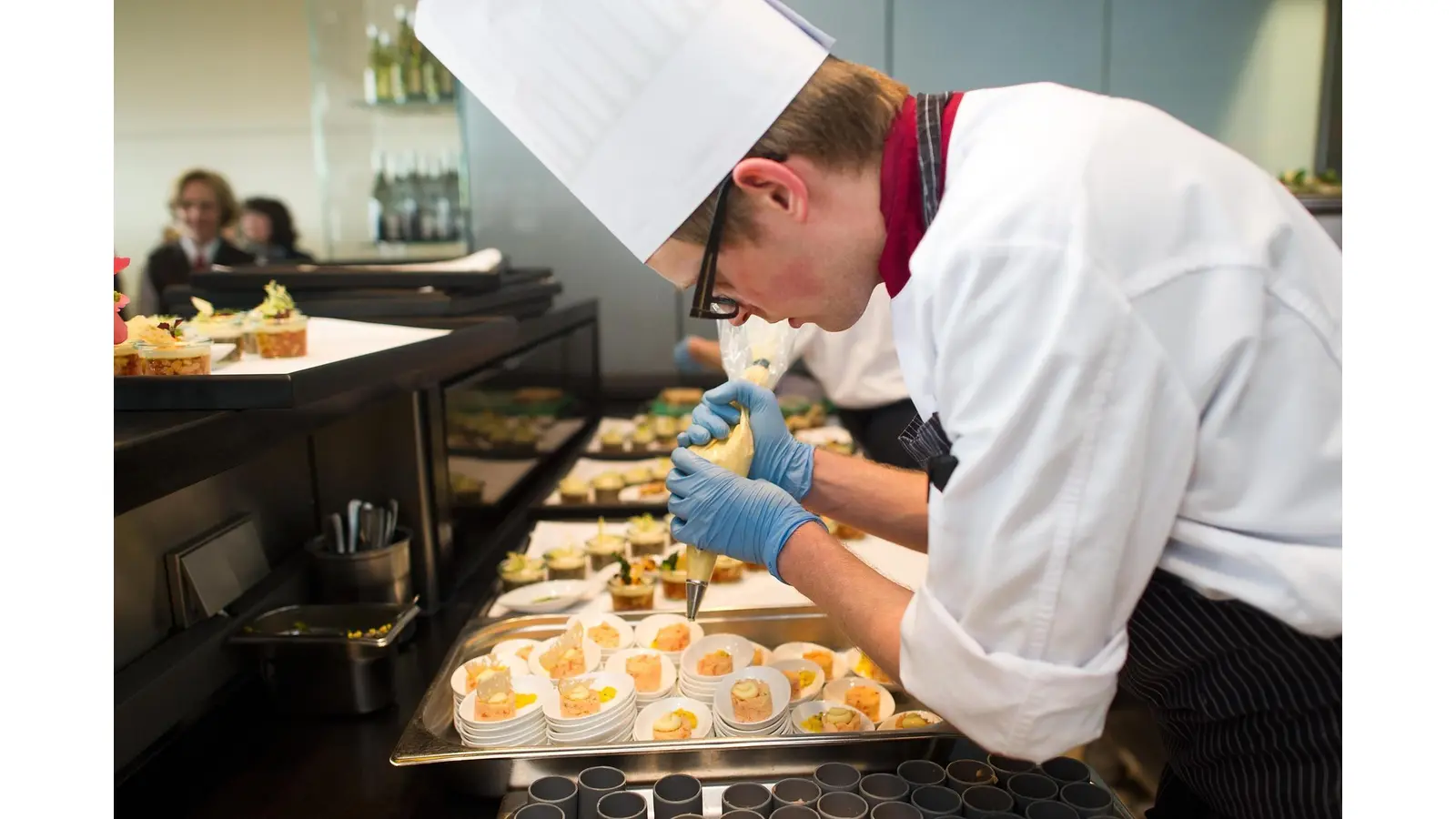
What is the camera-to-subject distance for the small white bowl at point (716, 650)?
1.62 metres

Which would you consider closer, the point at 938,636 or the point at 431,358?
the point at 938,636

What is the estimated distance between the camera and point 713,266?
42.9 inches

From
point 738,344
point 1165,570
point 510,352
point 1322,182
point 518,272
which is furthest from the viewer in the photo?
point 1322,182

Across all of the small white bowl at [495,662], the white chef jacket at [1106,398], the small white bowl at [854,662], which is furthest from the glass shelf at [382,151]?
the white chef jacket at [1106,398]

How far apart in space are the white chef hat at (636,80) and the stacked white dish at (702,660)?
2.54 feet

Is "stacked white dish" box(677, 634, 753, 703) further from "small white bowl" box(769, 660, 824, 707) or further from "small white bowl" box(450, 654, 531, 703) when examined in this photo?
"small white bowl" box(450, 654, 531, 703)

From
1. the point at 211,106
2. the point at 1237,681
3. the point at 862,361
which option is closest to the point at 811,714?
the point at 1237,681

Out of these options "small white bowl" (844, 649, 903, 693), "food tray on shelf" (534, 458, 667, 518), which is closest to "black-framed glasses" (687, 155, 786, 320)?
"small white bowl" (844, 649, 903, 693)

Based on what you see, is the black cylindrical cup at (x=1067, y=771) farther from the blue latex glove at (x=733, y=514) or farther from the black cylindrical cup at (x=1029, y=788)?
the blue latex glove at (x=733, y=514)

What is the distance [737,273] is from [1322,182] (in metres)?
4.15

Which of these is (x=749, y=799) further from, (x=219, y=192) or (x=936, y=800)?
Result: (x=219, y=192)

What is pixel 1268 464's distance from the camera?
2.98ft
